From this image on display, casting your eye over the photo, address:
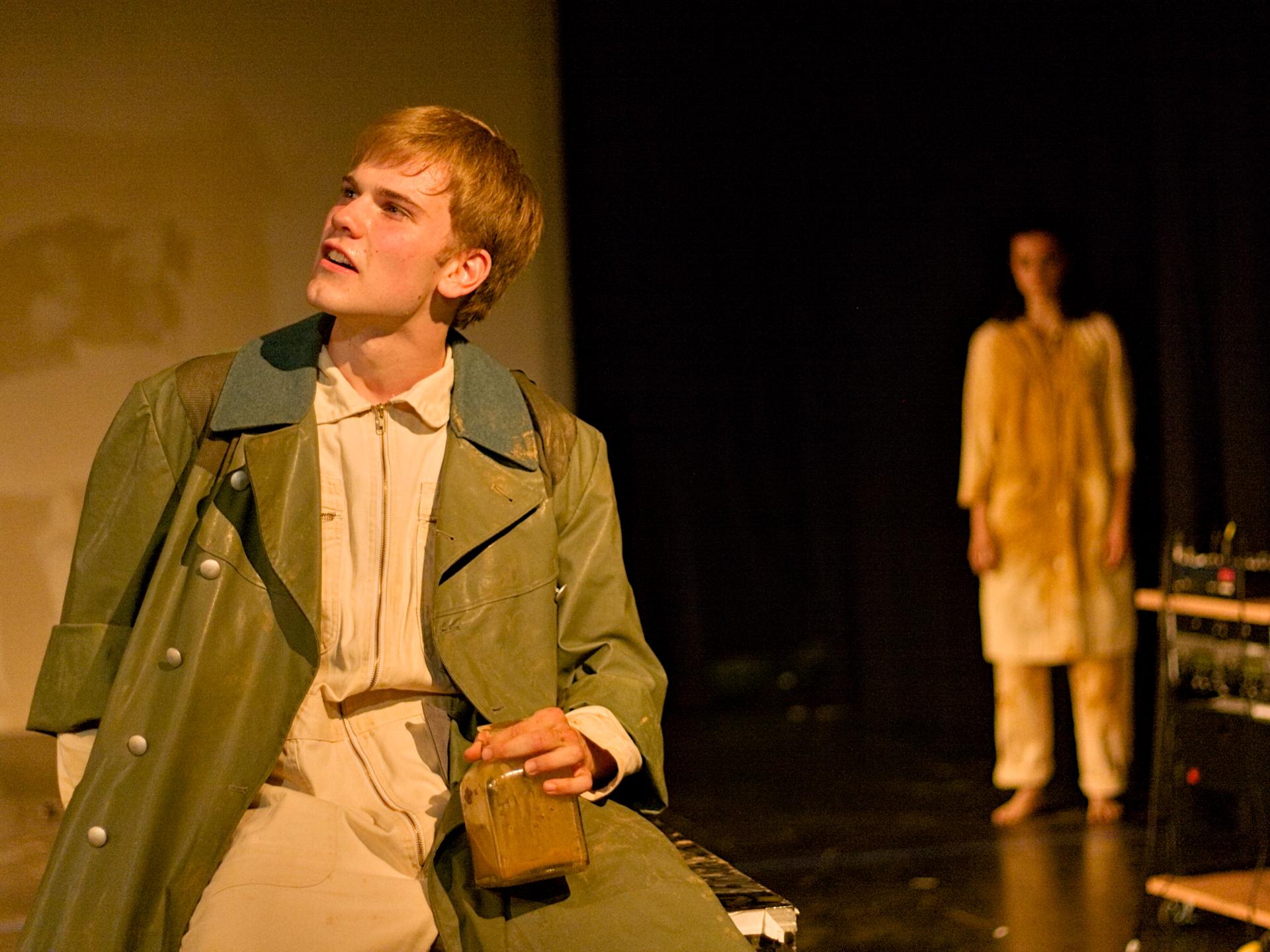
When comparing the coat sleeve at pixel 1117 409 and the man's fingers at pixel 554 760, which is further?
the coat sleeve at pixel 1117 409

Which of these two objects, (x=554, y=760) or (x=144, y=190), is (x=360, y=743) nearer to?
(x=554, y=760)

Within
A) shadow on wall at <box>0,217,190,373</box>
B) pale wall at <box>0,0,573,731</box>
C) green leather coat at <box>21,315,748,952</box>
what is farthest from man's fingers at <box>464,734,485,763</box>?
shadow on wall at <box>0,217,190,373</box>

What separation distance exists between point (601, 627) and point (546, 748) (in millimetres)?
354

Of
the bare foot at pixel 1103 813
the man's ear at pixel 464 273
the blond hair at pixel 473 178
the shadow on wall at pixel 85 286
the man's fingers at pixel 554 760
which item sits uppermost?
the shadow on wall at pixel 85 286

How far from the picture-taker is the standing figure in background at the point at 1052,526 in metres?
4.74

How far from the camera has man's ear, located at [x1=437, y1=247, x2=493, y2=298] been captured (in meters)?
2.04

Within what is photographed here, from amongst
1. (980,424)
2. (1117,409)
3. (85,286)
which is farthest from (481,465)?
→ (1117,409)

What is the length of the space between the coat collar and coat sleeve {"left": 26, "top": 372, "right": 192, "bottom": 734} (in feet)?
0.28

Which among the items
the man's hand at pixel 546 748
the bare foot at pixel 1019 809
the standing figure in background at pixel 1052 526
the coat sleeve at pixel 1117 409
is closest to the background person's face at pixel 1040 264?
the standing figure in background at pixel 1052 526

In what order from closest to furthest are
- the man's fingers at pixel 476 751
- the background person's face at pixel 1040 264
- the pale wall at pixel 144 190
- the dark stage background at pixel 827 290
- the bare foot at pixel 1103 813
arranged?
the man's fingers at pixel 476 751 → the pale wall at pixel 144 190 → the bare foot at pixel 1103 813 → the background person's face at pixel 1040 264 → the dark stage background at pixel 827 290

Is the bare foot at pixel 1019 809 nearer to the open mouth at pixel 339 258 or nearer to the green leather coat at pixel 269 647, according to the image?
the green leather coat at pixel 269 647

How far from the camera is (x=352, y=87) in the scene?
14.3 feet

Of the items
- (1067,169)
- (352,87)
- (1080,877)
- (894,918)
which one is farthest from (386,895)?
(1067,169)

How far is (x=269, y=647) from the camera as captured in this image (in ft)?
5.89
